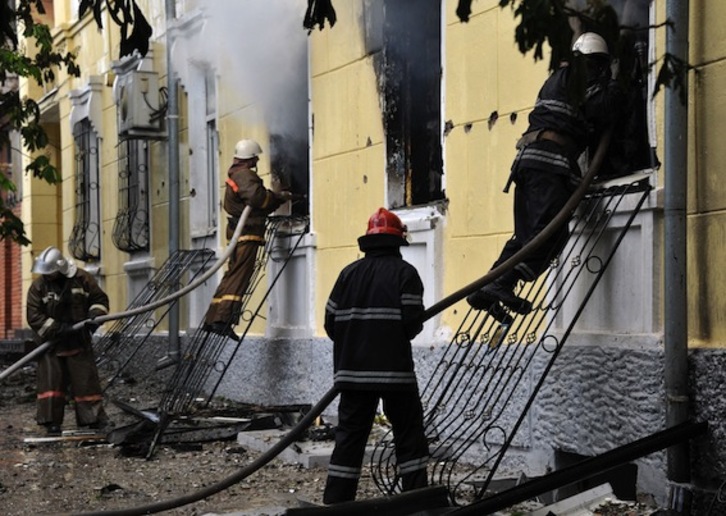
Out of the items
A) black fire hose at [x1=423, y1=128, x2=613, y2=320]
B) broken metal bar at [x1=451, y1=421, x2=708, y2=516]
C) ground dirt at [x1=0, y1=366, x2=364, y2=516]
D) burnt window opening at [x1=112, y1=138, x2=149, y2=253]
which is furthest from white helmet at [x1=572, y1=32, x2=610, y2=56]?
burnt window opening at [x1=112, y1=138, x2=149, y2=253]

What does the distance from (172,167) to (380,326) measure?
7995 mm

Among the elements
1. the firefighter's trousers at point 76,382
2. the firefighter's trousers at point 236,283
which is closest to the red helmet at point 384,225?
the firefighter's trousers at point 236,283

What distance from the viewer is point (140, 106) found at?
14.9m

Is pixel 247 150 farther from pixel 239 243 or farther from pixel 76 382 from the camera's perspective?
pixel 76 382

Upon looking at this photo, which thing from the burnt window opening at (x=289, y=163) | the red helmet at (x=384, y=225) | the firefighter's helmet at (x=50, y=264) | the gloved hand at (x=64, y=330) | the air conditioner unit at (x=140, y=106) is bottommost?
the gloved hand at (x=64, y=330)

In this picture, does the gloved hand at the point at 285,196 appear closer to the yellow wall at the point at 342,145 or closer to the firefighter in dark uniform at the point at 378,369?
the yellow wall at the point at 342,145

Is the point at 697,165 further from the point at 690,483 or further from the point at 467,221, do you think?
the point at 467,221

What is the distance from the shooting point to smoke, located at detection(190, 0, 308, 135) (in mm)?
11852

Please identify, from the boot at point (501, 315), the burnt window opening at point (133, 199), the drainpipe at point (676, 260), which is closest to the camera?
the drainpipe at point (676, 260)

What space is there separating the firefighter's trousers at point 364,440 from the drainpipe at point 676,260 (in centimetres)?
135

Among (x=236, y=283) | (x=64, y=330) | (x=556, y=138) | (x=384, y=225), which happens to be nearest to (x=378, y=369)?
(x=384, y=225)

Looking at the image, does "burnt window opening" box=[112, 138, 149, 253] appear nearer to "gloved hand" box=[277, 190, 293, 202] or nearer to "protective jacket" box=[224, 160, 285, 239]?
"protective jacket" box=[224, 160, 285, 239]

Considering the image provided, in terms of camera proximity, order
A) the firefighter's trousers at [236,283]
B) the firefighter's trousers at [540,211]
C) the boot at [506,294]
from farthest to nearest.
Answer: the firefighter's trousers at [236,283], the boot at [506,294], the firefighter's trousers at [540,211]

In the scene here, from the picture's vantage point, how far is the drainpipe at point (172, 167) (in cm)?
1404
